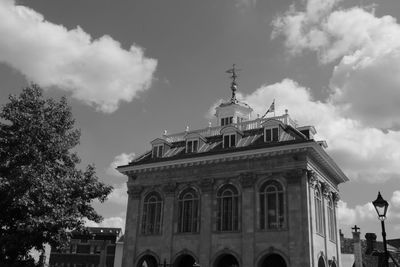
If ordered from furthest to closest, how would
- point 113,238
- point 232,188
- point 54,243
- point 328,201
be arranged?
point 113,238 → point 328,201 → point 232,188 → point 54,243

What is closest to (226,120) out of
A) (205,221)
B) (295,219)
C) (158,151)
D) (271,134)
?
(158,151)

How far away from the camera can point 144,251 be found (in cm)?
3759

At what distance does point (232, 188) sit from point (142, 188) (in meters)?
8.59

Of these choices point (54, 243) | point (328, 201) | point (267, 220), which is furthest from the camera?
point (328, 201)

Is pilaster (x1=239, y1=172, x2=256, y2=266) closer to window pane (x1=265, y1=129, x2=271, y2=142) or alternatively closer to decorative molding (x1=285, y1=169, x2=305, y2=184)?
decorative molding (x1=285, y1=169, x2=305, y2=184)

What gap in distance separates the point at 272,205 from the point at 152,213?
10.8m

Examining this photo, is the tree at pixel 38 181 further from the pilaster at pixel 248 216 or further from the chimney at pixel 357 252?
the chimney at pixel 357 252

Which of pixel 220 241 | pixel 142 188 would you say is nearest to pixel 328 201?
pixel 220 241

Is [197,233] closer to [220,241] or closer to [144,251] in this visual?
[220,241]

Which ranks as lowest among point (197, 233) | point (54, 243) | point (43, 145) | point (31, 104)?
point (54, 243)

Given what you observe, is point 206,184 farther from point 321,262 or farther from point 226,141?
point 321,262

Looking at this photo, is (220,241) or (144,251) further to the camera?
(144,251)

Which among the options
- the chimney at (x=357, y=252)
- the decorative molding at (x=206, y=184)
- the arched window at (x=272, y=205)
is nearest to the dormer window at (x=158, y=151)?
the decorative molding at (x=206, y=184)

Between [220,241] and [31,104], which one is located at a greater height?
[31,104]
